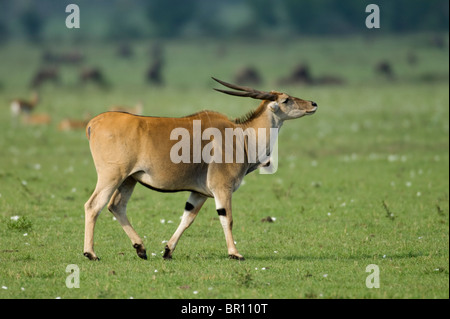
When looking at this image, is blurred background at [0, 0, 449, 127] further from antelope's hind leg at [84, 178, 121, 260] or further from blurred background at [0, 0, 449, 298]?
antelope's hind leg at [84, 178, 121, 260]

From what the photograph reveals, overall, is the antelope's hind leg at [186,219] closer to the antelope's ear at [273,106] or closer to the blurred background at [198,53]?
the antelope's ear at [273,106]

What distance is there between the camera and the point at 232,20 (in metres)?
114

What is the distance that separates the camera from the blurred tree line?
93312 millimetres

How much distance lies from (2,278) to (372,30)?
77940 millimetres

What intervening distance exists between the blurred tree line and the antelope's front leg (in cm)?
7863

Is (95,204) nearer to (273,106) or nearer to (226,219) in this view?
(226,219)

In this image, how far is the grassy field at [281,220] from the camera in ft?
28.1

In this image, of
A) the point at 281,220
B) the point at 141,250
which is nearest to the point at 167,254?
the point at 141,250

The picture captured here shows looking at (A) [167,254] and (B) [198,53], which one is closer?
(A) [167,254]

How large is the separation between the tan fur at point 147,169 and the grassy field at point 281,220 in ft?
1.65

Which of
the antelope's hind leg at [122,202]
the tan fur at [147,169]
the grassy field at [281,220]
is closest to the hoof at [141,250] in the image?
the tan fur at [147,169]

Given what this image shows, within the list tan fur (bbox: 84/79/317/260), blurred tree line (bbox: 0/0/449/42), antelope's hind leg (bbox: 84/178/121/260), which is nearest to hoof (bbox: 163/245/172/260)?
tan fur (bbox: 84/79/317/260)

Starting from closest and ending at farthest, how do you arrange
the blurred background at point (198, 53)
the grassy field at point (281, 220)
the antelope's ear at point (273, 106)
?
the grassy field at point (281, 220), the antelope's ear at point (273, 106), the blurred background at point (198, 53)

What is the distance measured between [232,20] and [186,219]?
350 ft
